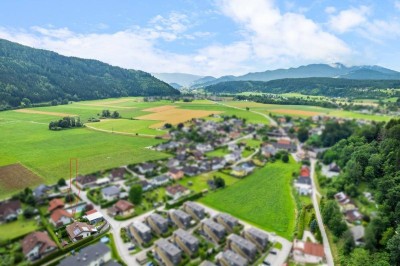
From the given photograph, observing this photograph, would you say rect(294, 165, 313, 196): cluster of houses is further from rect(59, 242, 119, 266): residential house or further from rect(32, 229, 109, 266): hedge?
rect(59, 242, 119, 266): residential house

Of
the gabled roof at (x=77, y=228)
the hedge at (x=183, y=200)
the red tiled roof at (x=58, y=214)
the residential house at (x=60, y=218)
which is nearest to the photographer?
the gabled roof at (x=77, y=228)

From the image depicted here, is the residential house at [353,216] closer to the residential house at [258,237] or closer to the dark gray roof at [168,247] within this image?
the residential house at [258,237]

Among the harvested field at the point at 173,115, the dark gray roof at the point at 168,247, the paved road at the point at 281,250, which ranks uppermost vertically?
the harvested field at the point at 173,115

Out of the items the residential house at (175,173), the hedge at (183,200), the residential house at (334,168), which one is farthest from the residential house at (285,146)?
the hedge at (183,200)

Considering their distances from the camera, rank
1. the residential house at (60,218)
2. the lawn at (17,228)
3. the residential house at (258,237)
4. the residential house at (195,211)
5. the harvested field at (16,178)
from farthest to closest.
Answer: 1. the harvested field at (16,178)
2. the residential house at (195,211)
3. the residential house at (60,218)
4. the lawn at (17,228)
5. the residential house at (258,237)

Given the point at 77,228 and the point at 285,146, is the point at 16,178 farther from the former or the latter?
the point at 285,146

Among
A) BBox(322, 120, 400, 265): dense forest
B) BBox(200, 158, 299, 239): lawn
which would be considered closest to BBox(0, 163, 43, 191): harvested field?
BBox(200, 158, 299, 239): lawn

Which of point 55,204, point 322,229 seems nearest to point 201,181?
point 322,229
